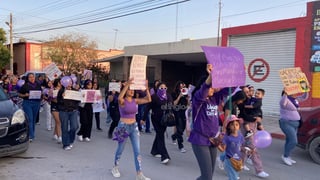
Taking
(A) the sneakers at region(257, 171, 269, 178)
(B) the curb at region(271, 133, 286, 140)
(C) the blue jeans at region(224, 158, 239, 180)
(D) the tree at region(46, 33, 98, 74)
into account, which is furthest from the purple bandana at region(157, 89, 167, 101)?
(D) the tree at region(46, 33, 98, 74)

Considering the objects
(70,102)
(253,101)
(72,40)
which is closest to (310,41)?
(253,101)

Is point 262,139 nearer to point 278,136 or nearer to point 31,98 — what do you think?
point 278,136

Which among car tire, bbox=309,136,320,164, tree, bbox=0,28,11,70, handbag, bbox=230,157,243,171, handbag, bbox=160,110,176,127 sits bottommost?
car tire, bbox=309,136,320,164

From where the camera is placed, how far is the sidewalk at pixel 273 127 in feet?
33.8

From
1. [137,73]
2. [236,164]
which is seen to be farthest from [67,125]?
[236,164]

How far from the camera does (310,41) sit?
44.3 feet

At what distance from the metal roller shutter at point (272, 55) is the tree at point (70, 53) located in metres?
25.0

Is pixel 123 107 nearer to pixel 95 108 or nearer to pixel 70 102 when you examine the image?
pixel 70 102

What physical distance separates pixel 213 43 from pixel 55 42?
22588mm

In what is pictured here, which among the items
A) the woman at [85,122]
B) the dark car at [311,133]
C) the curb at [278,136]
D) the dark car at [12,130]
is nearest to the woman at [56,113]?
the woman at [85,122]

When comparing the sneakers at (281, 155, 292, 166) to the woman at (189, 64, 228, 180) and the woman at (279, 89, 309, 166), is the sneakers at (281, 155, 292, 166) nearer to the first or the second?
the woman at (279, 89, 309, 166)

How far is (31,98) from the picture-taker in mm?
8289

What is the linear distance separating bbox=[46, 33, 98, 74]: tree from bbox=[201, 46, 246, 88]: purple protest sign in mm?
34214

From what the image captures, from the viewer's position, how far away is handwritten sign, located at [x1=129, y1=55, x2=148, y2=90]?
5.45 metres
